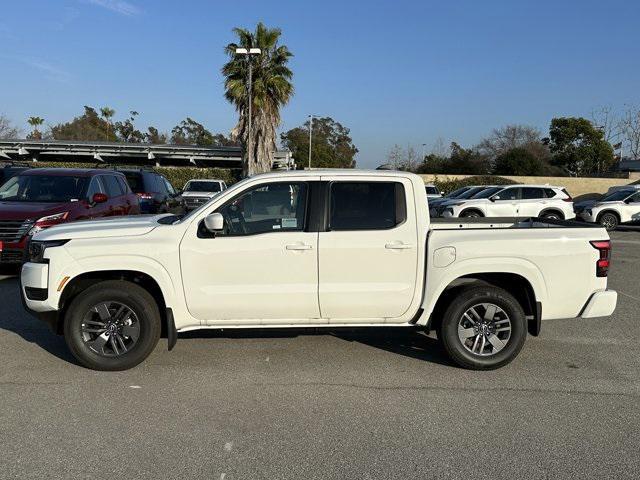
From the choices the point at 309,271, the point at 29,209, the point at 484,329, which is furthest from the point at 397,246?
the point at 29,209

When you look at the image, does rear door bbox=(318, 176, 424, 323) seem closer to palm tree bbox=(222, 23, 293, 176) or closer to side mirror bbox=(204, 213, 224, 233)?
side mirror bbox=(204, 213, 224, 233)

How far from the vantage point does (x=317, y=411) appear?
14.0 ft

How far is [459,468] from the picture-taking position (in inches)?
136

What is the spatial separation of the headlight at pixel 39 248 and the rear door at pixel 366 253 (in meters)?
2.39

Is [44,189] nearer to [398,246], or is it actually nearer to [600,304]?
[398,246]

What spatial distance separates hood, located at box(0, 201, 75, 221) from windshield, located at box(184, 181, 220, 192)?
1437 centimetres

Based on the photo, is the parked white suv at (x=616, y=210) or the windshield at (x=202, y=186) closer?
the parked white suv at (x=616, y=210)

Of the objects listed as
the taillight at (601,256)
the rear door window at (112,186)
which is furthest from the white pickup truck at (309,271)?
the rear door window at (112,186)

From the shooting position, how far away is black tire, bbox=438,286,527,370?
508cm

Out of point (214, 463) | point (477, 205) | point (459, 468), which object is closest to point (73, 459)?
point (214, 463)

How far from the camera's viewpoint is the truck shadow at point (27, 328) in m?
5.63

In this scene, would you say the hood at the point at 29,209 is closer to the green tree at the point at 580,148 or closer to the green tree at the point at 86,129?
the green tree at the point at 580,148

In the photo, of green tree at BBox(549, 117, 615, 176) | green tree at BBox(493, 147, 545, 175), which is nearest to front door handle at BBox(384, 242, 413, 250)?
green tree at BBox(493, 147, 545, 175)

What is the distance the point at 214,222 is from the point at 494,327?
275 cm
